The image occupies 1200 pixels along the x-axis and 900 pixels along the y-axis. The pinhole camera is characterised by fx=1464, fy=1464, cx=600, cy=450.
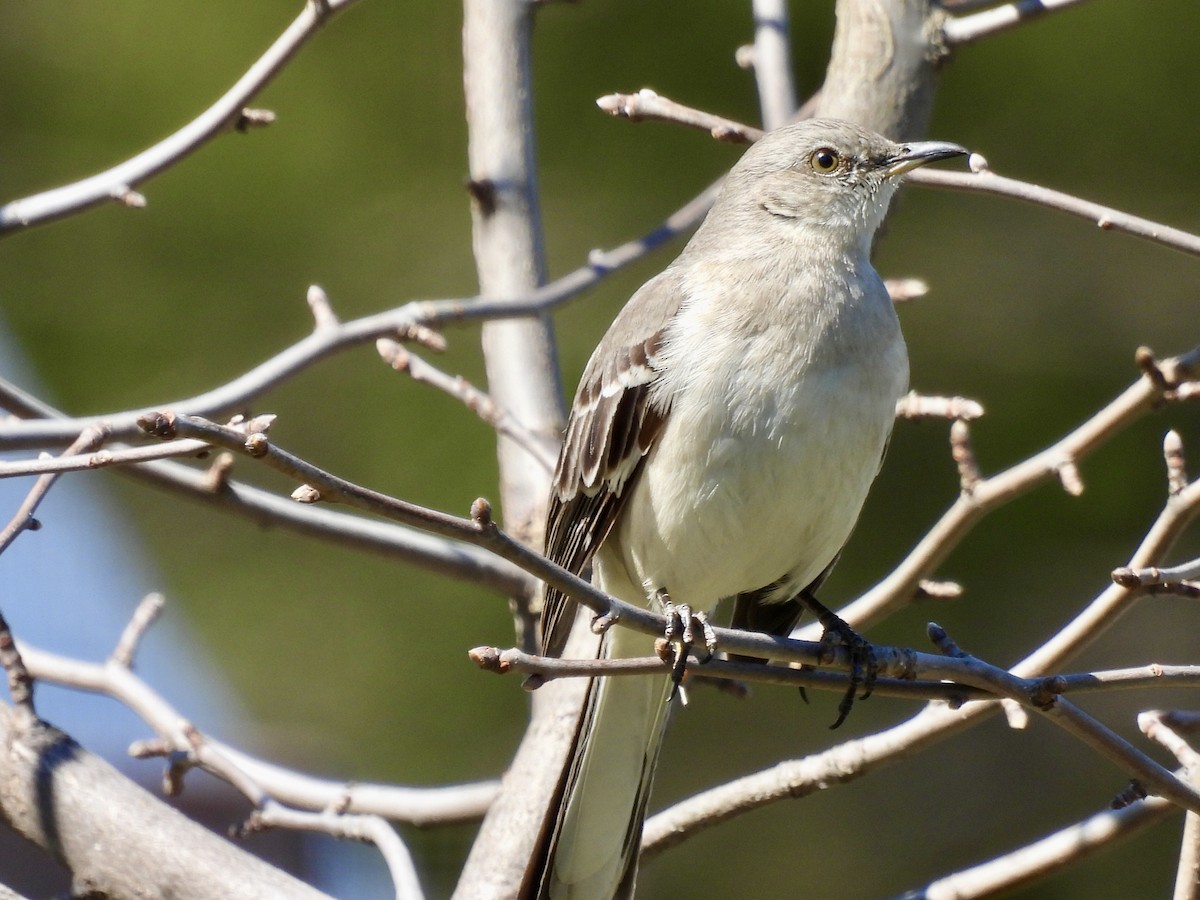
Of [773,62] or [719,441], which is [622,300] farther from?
[719,441]

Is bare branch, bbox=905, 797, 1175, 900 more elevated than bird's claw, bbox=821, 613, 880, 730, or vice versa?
bird's claw, bbox=821, 613, 880, 730

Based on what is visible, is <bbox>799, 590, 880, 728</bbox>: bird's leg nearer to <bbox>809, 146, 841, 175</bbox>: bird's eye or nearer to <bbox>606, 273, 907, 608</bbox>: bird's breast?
<bbox>606, 273, 907, 608</bbox>: bird's breast

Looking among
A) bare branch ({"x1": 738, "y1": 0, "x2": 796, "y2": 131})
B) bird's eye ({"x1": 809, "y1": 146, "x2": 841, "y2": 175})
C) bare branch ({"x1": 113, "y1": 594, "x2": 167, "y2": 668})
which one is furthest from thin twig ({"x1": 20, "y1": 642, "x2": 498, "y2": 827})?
bare branch ({"x1": 738, "y1": 0, "x2": 796, "y2": 131})

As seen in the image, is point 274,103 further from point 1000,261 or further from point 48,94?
point 1000,261

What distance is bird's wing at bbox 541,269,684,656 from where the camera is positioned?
13.3ft

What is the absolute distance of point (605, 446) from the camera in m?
4.11

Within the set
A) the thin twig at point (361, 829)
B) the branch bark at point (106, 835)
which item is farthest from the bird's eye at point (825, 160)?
the branch bark at point (106, 835)

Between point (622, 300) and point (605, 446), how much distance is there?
7.44ft

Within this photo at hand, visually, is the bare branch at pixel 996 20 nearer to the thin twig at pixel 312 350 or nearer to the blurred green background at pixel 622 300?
the thin twig at pixel 312 350

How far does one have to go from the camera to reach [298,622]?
263 inches

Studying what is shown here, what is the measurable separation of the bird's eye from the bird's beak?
0.16 metres

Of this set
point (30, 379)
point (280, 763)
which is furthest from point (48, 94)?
point (280, 763)

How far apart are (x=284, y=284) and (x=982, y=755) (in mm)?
3914

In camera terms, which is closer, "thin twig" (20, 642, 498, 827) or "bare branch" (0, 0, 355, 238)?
"bare branch" (0, 0, 355, 238)
